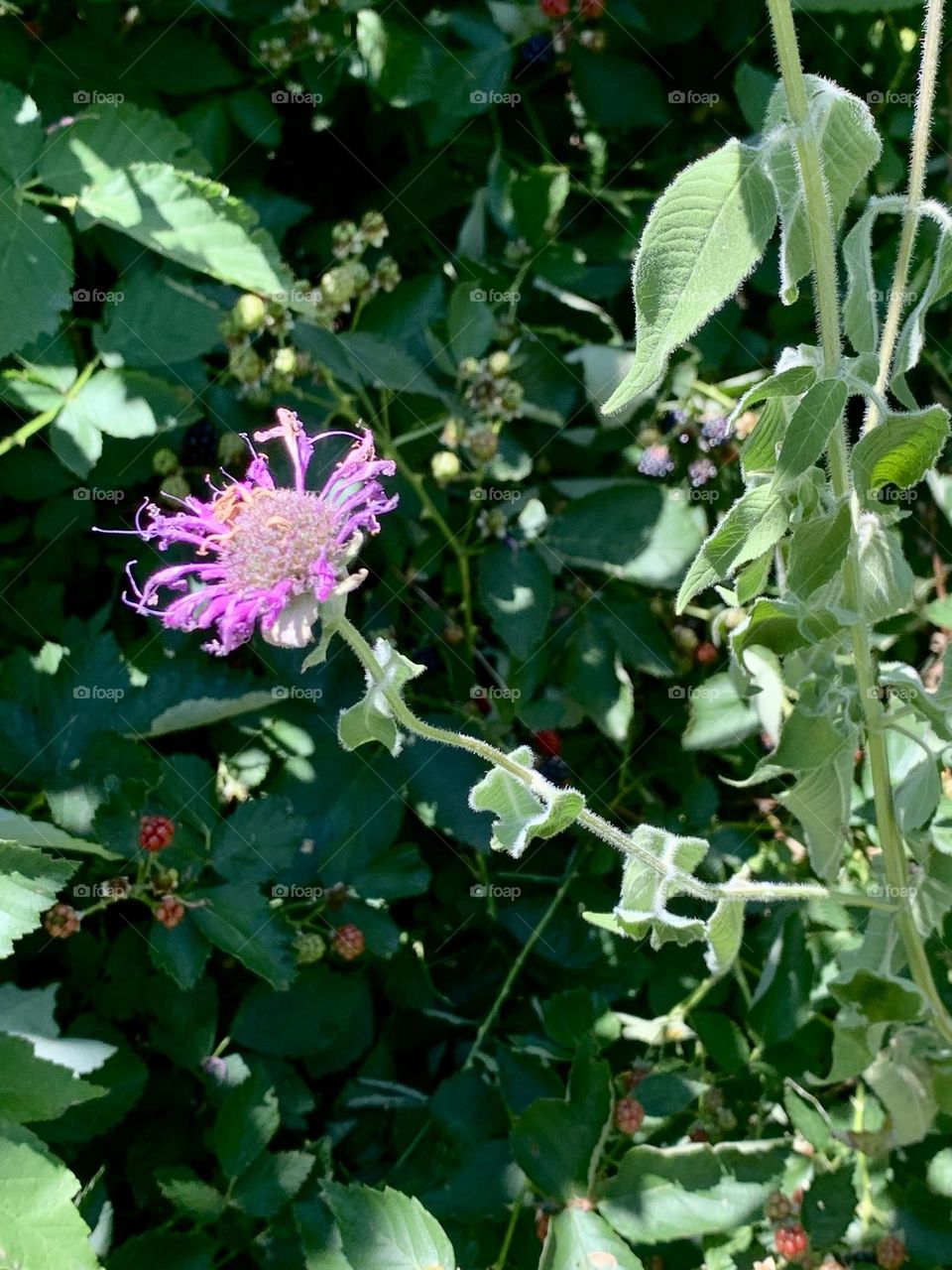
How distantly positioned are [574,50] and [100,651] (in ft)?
3.09

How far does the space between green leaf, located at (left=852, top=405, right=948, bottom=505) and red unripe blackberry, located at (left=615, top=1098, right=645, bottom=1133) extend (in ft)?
2.21

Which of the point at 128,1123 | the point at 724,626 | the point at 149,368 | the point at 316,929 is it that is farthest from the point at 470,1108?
the point at 149,368

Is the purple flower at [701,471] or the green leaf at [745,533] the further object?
the purple flower at [701,471]

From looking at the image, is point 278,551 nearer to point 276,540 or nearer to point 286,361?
point 276,540

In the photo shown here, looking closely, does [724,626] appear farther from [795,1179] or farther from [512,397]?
[795,1179]

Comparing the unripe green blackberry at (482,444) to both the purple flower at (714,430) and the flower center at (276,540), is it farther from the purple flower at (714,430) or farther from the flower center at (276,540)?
the flower center at (276,540)

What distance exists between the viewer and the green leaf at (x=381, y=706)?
0.87m

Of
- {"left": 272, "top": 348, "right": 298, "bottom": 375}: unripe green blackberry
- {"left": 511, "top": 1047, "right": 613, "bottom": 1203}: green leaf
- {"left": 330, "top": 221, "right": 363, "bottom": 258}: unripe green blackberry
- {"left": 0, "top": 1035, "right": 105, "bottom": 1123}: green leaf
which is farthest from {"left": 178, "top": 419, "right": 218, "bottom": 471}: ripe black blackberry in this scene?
{"left": 511, "top": 1047, "right": 613, "bottom": 1203}: green leaf

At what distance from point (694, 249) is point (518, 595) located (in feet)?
2.36

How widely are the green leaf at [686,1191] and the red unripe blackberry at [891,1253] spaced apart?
132mm

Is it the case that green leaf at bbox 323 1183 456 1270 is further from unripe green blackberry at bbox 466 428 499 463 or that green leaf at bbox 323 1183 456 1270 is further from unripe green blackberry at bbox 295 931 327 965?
unripe green blackberry at bbox 466 428 499 463

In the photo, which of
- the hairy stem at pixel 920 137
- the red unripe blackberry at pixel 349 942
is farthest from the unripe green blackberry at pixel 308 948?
the hairy stem at pixel 920 137

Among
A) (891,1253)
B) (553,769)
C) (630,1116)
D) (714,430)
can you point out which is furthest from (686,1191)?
(714,430)

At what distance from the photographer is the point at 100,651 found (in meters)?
1.43
